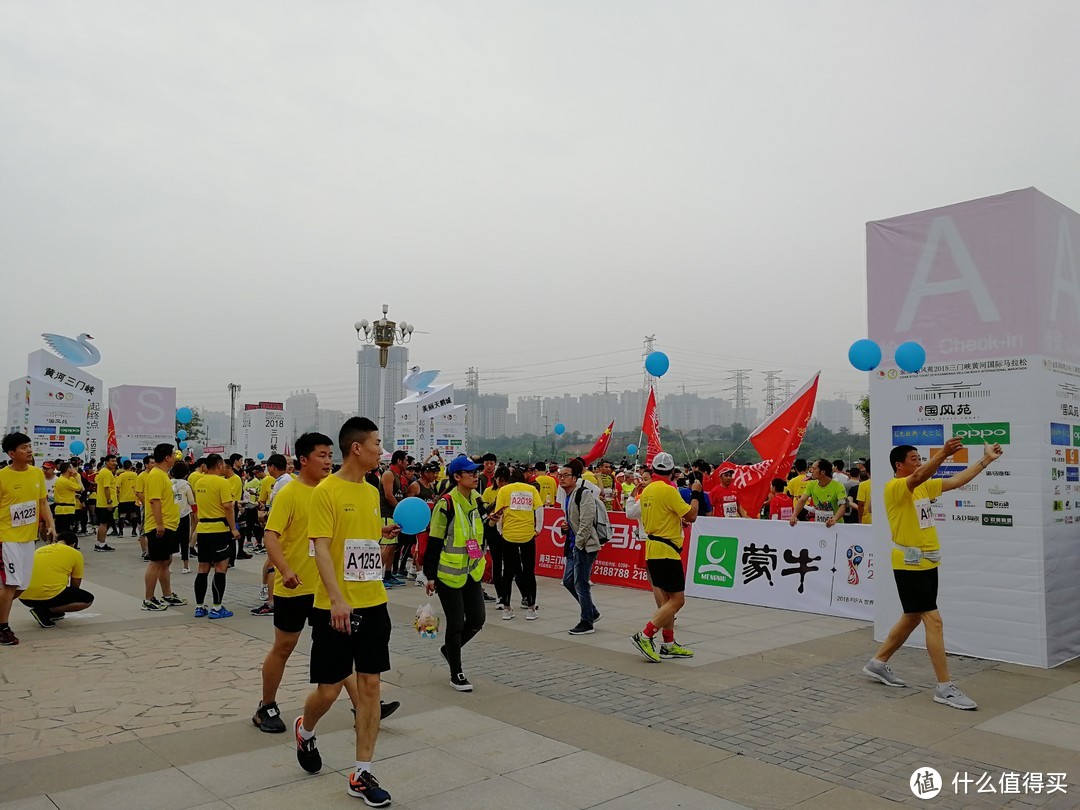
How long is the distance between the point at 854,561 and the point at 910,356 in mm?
3349

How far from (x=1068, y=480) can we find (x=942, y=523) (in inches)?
48.2

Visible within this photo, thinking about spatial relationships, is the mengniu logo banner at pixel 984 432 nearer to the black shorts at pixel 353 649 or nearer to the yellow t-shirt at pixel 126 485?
the black shorts at pixel 353 649

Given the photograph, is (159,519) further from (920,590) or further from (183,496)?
(920,590)

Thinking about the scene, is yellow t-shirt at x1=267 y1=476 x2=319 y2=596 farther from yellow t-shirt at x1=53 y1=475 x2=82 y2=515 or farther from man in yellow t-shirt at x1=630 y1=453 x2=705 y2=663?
yellow t-shirt at x1=53 y1=475 x2=82 y2=515

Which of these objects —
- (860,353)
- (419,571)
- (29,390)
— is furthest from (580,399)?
(860,353)

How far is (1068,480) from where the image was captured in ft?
25.4

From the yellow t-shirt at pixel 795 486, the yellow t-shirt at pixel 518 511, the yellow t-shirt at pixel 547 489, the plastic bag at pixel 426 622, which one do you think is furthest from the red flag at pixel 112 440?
the plastic bag at pixel 426 622

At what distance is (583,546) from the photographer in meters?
8.96

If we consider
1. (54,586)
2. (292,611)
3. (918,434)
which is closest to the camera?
(292,611)

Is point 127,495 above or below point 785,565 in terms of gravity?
above

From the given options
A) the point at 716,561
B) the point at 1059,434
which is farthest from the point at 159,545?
the point at 1059,434

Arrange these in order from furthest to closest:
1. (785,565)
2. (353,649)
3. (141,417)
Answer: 1. (141,417)
2. (785,565)
3. (353,649)

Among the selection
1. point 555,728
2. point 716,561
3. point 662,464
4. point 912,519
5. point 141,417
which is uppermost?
point 141,417

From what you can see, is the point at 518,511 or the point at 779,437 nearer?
the point at 518,511
